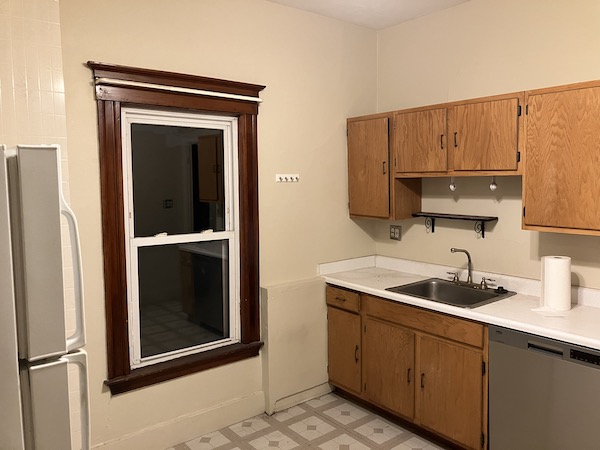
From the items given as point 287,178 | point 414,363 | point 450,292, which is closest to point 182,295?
point 287,178

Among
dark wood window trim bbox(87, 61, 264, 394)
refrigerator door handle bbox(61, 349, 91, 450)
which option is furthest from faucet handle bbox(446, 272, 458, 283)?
refrigerator door handle bbox(61, 349, 91, 450)

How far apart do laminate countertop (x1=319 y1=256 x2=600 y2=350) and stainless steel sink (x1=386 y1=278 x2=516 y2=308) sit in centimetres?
8

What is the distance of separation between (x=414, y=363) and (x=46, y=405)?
2303 mm

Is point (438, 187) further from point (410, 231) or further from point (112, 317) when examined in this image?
point (112, 317)

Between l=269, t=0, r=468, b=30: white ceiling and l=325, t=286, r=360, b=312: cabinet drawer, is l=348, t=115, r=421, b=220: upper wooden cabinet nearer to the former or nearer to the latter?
l=325, t=286, r=360, b=312: cabinet drawer

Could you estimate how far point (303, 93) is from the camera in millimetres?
3635

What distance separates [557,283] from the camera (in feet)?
8.83

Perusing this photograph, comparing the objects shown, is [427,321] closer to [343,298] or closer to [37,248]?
[343,298]

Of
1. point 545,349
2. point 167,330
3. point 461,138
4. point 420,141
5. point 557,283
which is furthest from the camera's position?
point 420,141

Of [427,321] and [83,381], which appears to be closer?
[83,381]

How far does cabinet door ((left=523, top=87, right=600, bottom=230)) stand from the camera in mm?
2467

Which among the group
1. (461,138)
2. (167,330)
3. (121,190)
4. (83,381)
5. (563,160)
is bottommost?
(167,330)

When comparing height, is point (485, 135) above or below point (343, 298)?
above

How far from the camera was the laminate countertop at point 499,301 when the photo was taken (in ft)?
7.97
